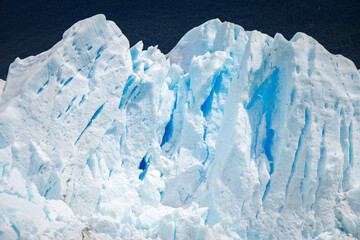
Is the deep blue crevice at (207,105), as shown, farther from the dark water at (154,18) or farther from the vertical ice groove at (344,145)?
the dark water at (154,18)

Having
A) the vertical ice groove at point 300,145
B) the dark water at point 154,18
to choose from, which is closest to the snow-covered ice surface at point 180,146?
the vertical ice groove at point 300,145

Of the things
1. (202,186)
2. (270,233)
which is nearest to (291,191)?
(270,233)

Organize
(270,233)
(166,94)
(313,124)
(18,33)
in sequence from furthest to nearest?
1. (18,33)
2. (166,94)
3. (313,124)
4. (270,233)

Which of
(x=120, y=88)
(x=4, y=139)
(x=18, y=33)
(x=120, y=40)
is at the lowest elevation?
(x=4, y=139)

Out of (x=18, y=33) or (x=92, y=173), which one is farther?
(x=18, y=33)

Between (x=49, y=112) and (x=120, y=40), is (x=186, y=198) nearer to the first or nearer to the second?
(x=49, y=112)

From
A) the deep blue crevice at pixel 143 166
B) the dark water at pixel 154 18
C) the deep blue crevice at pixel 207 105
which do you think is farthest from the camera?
the dark water at pixel 154 18
